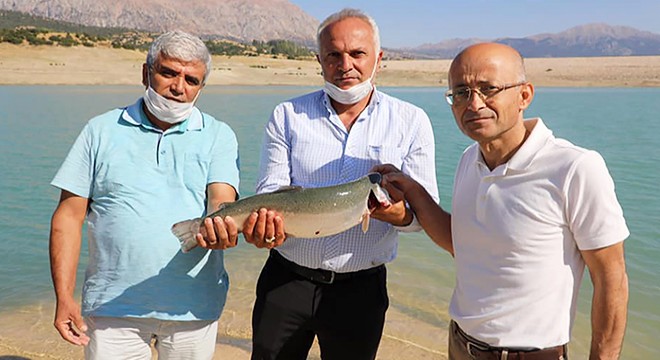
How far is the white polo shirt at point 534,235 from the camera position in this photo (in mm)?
2447

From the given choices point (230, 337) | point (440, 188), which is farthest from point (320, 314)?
point (440, 188)

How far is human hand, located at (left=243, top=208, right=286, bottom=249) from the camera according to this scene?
318 centimetres

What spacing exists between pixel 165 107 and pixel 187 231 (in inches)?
28.8

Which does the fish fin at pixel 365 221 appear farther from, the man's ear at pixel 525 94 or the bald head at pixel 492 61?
the man's ear at pixel 525 94

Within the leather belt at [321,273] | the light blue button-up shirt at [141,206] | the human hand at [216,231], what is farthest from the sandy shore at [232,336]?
the human hand at [216,231]

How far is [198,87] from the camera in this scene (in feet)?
11.2

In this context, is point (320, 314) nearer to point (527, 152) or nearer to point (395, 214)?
point (395, 214)

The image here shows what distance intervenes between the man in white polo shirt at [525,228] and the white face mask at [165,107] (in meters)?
1.52

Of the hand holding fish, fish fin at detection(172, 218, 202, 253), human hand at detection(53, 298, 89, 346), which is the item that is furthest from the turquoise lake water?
human hand at detection(53, 298, 89, 346)

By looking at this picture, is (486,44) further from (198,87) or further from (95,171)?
(95,171)

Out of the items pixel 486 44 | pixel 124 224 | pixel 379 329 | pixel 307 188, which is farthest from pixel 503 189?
pixel 124 224

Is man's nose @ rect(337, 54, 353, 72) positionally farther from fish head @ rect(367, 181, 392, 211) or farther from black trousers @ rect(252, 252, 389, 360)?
black trousers @ rect(252, 252, 389, 360)

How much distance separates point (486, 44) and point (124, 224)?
85.5 inches

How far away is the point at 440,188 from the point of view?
13.1 metres
